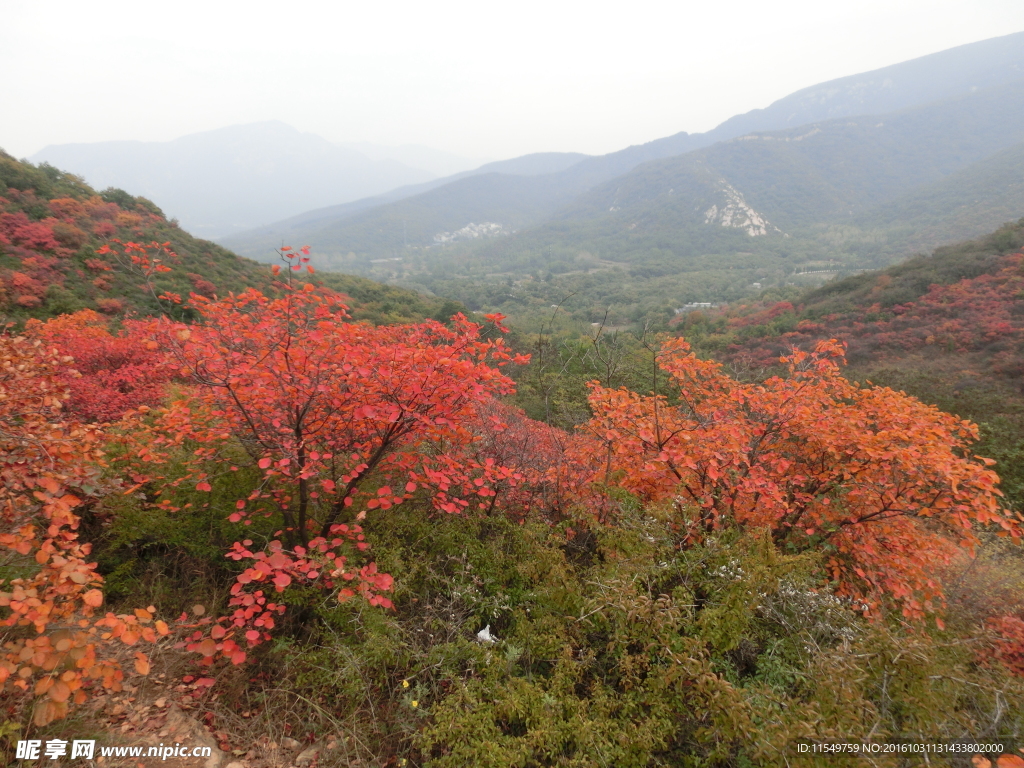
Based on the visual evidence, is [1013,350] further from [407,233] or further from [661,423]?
[407,233]

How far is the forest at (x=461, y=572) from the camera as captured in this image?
280cm

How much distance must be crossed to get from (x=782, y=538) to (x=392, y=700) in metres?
5.32

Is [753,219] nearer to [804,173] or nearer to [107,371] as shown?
[804,173]

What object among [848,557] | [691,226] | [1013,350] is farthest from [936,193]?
[848,557]

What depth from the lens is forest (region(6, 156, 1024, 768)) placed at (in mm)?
2803

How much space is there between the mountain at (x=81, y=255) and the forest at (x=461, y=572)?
33.0 ft

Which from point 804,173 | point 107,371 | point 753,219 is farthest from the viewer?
point 804,173

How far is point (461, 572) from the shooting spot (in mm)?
4449

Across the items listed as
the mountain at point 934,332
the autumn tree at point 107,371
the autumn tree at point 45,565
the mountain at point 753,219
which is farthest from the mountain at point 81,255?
the mountain at point 753,219

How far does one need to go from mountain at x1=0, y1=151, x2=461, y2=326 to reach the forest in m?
10.1

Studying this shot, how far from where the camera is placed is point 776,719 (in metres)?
2.62

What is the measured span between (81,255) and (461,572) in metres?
26.6

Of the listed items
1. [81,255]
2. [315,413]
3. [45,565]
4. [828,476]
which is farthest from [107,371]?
[81,255]

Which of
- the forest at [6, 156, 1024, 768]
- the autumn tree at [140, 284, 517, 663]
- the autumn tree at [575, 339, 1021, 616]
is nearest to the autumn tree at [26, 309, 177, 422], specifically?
the forest at [6, 156, 1024, 768]
